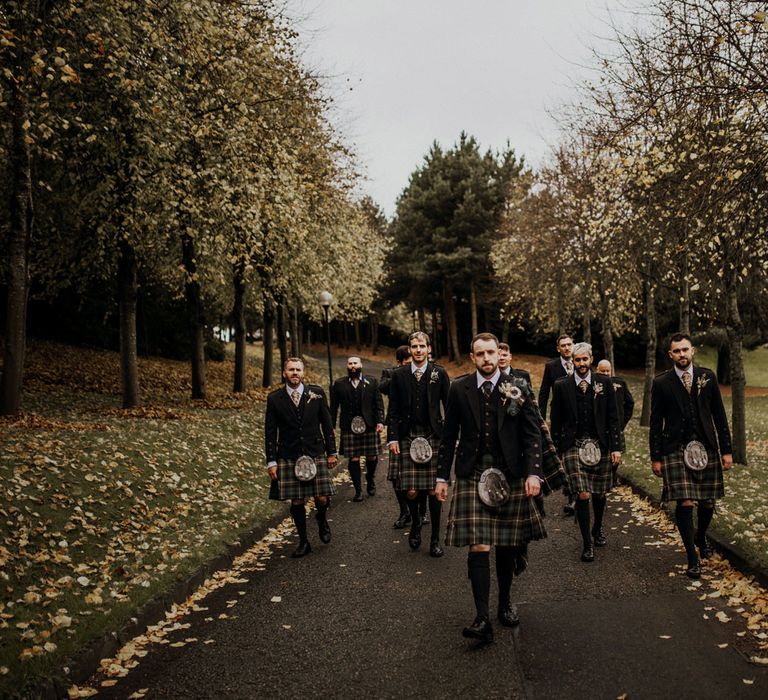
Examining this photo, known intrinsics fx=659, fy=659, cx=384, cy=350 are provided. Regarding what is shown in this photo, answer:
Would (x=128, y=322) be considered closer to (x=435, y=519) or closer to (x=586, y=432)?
(x=435, y=519)

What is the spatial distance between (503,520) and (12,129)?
12.0 meters

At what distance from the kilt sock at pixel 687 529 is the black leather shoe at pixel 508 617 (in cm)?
219

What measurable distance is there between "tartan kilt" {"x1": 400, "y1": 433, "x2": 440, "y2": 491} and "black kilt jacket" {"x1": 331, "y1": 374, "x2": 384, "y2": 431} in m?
2.68

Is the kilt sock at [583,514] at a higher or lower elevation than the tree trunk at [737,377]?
lower

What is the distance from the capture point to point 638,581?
6453mm

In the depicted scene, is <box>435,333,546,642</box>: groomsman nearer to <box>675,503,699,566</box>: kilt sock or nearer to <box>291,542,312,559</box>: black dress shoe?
<box>675,503,699,566</box>: kilt sock

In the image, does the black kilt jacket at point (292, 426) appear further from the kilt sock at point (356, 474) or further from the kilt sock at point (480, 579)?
the kilt sock at point (356, 474)

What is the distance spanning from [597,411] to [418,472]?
2247 millimetres

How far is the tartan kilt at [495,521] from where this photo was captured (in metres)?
5.24

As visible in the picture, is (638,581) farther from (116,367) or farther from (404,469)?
(116,367)

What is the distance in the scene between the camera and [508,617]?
536 cm

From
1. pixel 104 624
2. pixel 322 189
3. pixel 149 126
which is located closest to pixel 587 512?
pixel 104 624

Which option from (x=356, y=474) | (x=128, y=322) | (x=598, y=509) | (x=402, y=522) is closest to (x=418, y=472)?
(x=402, y=522)

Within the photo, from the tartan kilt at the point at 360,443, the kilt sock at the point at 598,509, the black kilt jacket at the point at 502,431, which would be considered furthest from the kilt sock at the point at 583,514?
the tartan kilt at the point at 360,443
